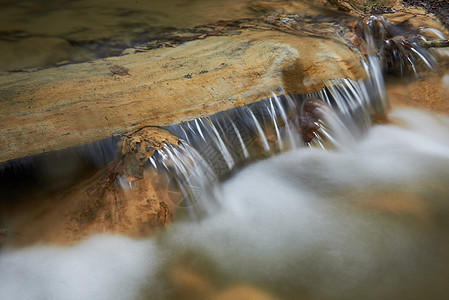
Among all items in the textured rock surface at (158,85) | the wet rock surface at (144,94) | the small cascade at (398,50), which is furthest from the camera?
the small cascade at (398,50)

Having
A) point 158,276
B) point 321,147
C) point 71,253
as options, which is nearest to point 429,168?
point 321,147

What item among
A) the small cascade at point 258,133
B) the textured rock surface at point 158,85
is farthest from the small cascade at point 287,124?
the textured rock surface at point 158,85

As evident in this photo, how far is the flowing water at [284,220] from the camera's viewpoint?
243cm

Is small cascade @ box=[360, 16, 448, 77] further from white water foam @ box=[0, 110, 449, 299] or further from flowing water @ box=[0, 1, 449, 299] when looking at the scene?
white water foam @ box=[0, 110, 449, 299]

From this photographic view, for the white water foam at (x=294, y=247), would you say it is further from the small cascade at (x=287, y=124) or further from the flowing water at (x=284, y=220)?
the small cascade at (x=287, y=124)

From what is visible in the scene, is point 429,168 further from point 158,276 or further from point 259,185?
point 158,276

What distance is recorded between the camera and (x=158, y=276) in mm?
2508

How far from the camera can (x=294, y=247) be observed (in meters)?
2.67

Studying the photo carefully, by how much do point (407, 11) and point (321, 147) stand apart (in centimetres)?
309

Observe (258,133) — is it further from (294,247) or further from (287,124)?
(294,247)

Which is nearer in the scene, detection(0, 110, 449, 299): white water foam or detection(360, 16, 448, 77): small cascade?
detection(0, 110, 449, 299): white water foam

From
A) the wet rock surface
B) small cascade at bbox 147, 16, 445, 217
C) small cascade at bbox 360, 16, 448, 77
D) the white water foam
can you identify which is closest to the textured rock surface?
the wet rock surface

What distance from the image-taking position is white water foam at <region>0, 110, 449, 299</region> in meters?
2.41

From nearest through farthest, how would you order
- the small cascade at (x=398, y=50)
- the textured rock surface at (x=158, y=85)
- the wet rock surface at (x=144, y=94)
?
the wet rock surface at (x=144, y=94) < the textured rock surface at (x=158, y=85) < the small cascade at (x=398, y=50)
